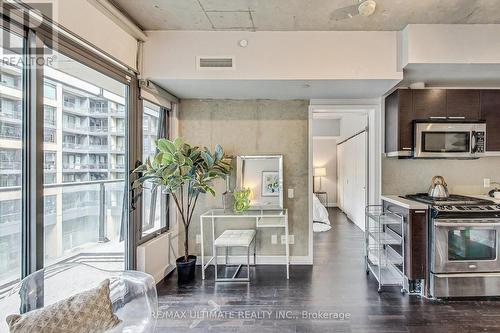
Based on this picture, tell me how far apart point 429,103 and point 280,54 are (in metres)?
1.90

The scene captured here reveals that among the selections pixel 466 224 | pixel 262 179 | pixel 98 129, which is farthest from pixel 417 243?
pixel 98 129

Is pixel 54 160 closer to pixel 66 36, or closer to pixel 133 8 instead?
A: pixel 66 36

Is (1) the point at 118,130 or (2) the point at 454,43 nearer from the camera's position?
(2) the point at 454,43

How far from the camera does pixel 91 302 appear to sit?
1404 millimetres

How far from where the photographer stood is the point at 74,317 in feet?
4.37

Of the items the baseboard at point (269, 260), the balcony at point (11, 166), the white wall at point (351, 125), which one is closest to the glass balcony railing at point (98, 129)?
the balcony at point (11, 166)

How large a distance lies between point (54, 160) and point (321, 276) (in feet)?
10.0

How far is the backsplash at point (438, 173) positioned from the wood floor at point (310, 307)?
4.23 ft

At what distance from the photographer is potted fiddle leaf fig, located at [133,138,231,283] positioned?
286cm

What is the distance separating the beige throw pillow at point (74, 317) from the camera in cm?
126

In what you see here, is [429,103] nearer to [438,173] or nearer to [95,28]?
[438,173]

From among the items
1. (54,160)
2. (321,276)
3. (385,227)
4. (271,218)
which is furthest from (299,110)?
(54,160)

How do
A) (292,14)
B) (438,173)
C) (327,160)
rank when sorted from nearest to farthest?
(292,14) < (438,173) < (327,160)

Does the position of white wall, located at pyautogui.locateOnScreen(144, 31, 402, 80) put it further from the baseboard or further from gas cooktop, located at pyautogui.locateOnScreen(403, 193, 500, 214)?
the baseboard
